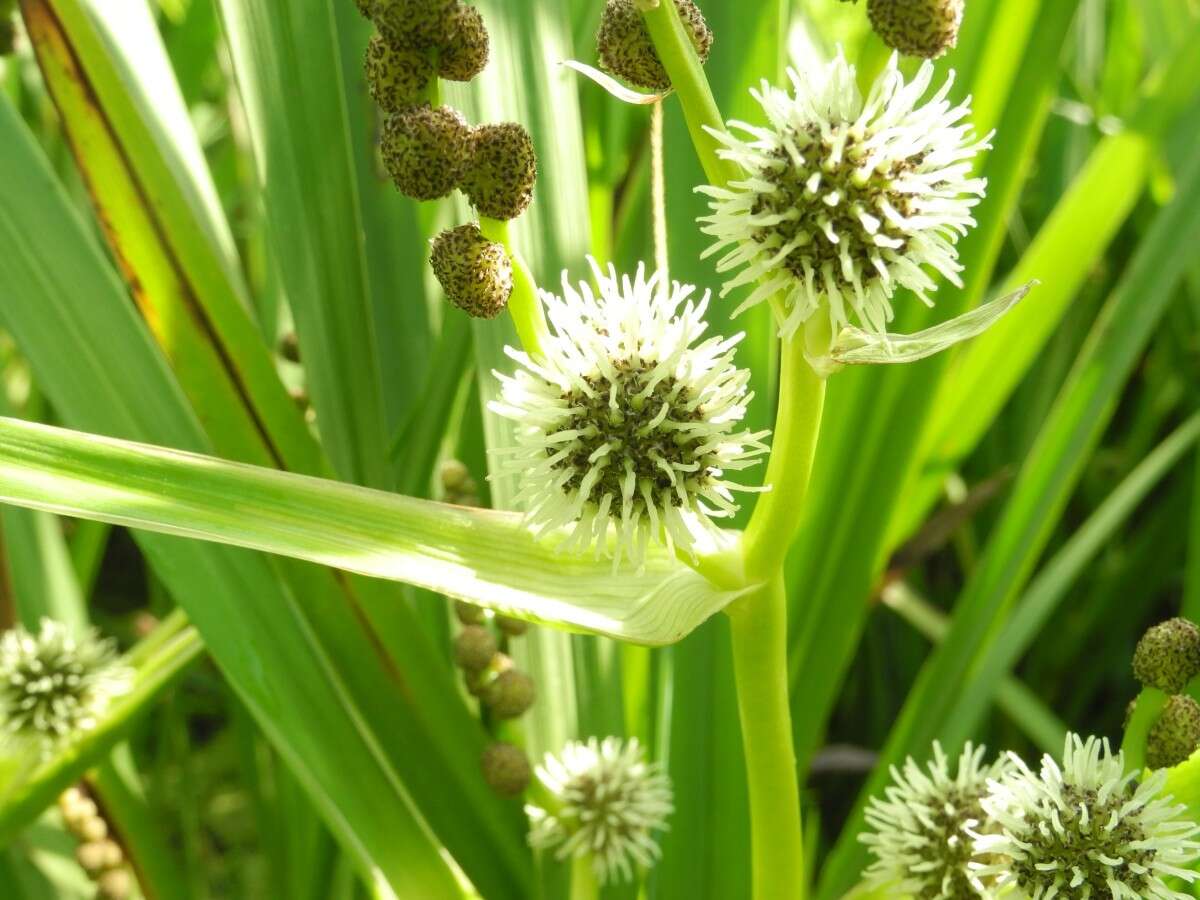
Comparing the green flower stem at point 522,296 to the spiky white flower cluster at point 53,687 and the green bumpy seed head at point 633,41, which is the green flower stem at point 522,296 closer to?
the green bumpy seed head at point 633,41

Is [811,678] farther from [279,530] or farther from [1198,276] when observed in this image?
[1198,276]

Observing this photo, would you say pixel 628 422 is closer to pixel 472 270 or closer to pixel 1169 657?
pixel 472 270

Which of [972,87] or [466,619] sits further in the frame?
[972,87]

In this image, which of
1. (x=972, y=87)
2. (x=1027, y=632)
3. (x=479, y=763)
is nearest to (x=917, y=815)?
(x=479, y=763)

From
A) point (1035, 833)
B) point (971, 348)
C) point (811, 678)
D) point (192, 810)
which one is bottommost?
point (1035, 833)

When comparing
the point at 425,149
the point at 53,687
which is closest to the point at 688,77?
the point at 425,149
